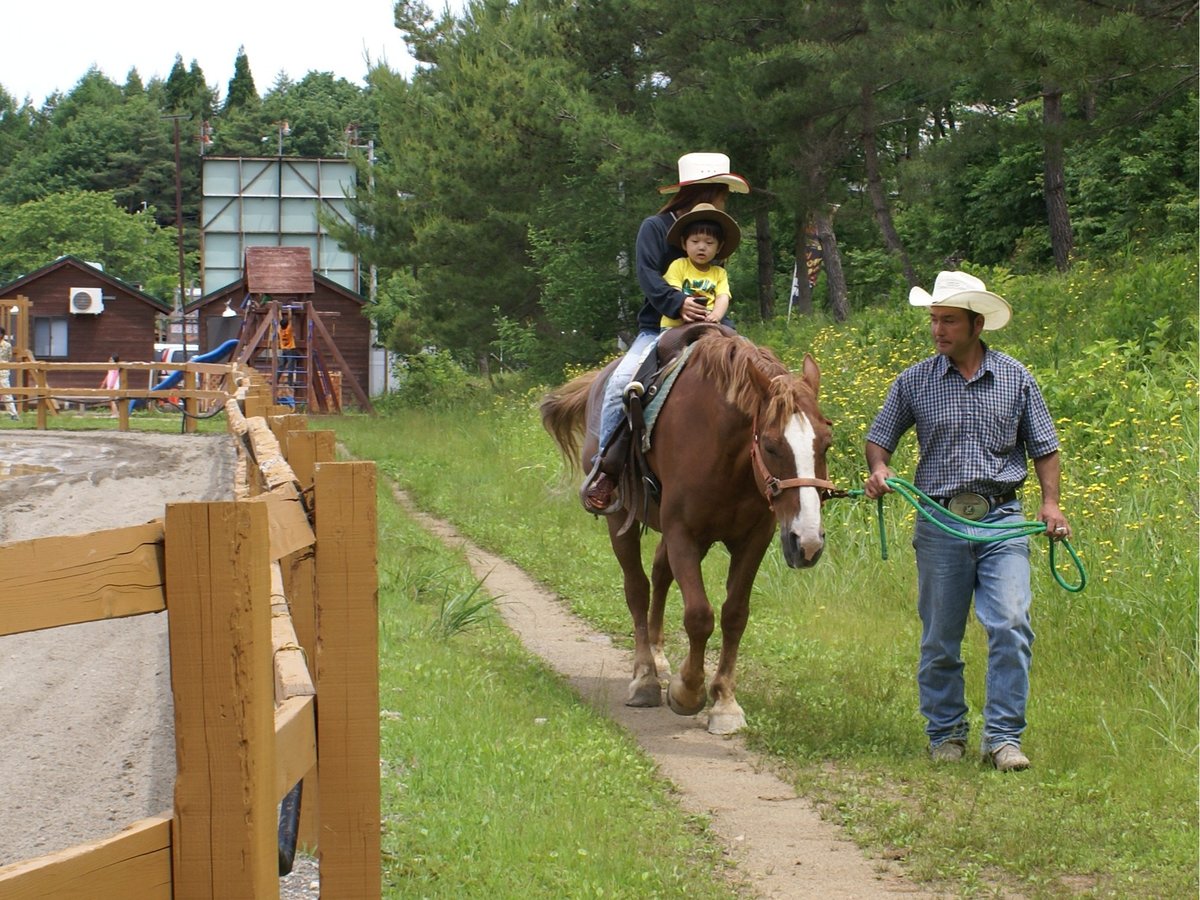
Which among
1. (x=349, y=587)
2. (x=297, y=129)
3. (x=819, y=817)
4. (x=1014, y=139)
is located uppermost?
(x=297, y=129)

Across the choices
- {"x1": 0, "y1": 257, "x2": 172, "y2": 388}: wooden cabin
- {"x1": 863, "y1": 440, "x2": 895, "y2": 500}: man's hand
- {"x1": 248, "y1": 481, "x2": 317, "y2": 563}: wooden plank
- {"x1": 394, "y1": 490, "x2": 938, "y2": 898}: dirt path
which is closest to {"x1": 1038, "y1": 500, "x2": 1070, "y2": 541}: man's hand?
{"x1": 863, "y1": 440, "x2": 895, "y2": 500}: man's hand

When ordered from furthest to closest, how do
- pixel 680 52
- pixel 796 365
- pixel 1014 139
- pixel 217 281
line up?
pixel 217 281 < pixel 680 52 < pixel 796 365 < pixel 1014 139

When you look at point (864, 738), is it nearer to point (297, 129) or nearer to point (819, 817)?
point (819, 817)

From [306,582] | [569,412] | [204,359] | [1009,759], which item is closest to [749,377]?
[1009,759]

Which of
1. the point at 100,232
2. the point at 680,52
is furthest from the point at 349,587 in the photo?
the point at 100,232

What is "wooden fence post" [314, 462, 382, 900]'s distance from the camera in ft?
10.2

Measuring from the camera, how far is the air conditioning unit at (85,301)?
4806 centimetres

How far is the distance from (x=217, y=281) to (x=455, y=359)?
33.9 m

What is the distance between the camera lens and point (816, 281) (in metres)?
40.3

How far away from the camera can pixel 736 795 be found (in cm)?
570

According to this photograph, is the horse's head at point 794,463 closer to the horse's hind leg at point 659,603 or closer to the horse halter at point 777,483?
the horse halter at point 777,483

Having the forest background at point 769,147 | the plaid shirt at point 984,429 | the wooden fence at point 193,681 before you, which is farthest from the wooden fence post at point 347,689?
the forest background at point 769,147

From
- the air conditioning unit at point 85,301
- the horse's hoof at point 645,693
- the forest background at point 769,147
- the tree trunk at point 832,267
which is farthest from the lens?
the air conditioning unit at point 85,301

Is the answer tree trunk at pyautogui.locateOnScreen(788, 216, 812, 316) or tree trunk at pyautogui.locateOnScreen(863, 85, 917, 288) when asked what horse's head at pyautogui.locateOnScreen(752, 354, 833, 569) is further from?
tree trunk at pyautogui.locateOnScreen(788, 216, 812, 316)
